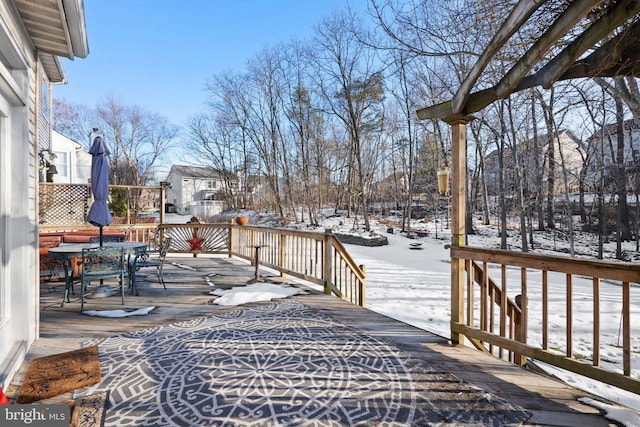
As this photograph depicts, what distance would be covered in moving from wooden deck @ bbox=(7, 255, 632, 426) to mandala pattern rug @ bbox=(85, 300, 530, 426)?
172 mm

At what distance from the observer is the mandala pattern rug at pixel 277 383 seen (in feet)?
6.29

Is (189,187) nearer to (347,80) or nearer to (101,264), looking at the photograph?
(347,80)

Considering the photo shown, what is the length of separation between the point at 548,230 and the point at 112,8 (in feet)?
61.1

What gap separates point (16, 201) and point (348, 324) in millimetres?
3207

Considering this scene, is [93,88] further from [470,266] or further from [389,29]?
[470,266]

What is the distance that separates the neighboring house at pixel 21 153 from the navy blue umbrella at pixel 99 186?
69.6 inches

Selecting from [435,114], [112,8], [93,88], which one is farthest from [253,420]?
[93,88]

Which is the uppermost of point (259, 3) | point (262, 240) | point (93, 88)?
point (93, 88)

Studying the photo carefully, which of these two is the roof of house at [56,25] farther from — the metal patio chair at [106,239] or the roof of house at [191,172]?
the roof of house at [191,172]

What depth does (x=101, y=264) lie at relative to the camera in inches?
163

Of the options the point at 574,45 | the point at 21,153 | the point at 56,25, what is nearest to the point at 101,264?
the point at 21,153

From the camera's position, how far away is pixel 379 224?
18234mm

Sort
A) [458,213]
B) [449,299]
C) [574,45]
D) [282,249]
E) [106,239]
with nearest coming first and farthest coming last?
[574,45] → [458,213] → [106,239] → [282,249] → [449,299]

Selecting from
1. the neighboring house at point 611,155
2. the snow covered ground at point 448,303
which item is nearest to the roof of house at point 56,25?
the snow covered ground at point 448,303
